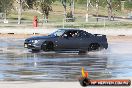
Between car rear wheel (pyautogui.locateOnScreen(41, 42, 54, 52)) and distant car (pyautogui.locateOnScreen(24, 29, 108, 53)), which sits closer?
car rear wheel (pyautogui.locateOnScreen(41, 42, 54, 52))

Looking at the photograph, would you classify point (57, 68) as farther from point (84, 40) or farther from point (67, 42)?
point (84, 40)

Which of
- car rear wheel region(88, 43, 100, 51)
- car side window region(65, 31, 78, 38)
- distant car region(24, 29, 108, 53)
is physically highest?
car side window region(65, 31, 78, 38)

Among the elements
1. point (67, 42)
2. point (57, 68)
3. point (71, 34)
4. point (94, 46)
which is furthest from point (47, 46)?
point (57, 68)

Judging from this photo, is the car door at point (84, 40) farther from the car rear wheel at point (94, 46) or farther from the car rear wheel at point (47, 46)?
the car rear wheel at point (47, 46)

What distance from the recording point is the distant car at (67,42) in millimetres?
31812

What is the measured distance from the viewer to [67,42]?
32500 millimetres

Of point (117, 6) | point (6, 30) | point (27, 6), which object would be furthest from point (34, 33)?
point (117, 6)

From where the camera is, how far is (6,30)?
189 feet

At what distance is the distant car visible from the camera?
3181cm

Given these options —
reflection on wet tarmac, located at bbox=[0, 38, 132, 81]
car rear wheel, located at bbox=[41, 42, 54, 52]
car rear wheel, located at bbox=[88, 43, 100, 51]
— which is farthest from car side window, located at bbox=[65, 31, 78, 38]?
reflection on wet tarmac, located at bbox=[0, 38, 132, 81]

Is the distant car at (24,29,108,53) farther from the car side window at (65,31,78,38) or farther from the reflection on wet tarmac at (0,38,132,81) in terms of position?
the reflection on wet tarmac at (0,38,132,81)

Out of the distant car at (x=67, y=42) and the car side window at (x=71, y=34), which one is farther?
the car side window at (x=71, y=34)

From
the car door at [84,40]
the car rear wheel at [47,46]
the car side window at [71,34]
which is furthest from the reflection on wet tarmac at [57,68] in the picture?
the car side window at [71,34]

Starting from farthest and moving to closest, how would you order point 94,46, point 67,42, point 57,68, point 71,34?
1. point 94,46
2. point 71,34
3. point 67,42
4. point 57,68
